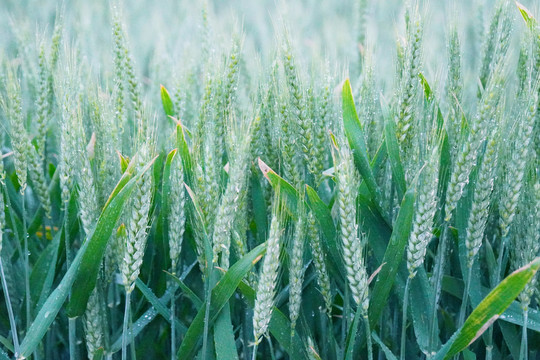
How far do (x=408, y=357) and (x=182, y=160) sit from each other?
748 mm

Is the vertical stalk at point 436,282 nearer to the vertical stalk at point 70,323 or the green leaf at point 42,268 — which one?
the vertical stalk at point 70,323

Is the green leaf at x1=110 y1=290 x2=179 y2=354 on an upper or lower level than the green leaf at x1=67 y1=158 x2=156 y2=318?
lower

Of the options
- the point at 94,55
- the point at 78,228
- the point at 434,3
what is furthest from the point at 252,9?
the point at 78,228

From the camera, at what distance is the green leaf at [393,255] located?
3.75ft

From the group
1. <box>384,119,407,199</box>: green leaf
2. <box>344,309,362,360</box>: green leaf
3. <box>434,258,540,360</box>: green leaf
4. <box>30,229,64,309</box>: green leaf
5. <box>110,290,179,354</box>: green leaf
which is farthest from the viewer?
<box>30,229,64,309</box>: green leaf

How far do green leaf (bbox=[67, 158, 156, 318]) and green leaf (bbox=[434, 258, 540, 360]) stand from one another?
0.72 meters

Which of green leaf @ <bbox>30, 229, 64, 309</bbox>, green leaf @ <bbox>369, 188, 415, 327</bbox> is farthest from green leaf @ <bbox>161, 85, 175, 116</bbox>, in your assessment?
green leaf @ <bbox>369, 188, 415, 327</bbox>

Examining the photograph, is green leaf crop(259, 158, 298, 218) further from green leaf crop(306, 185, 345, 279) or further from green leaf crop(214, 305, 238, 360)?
green leaf crop(214, 305, 238, 360)

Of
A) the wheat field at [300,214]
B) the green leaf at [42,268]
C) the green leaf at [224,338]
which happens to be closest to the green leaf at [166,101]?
the wheat field at [300,214]

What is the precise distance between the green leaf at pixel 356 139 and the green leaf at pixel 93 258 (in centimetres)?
48

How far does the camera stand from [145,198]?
1.11m

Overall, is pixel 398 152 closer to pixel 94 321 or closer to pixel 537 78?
pixel 537 78

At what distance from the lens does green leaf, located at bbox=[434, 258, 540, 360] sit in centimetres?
104

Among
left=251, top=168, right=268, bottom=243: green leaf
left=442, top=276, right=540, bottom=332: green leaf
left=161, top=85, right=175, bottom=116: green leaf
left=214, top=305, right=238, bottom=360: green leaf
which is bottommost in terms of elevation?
left=214, top=305, right=238, bottom=360: green leaf
